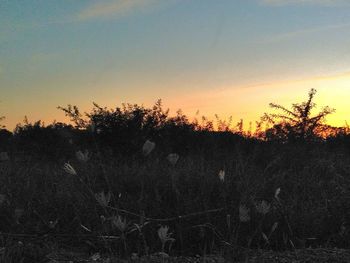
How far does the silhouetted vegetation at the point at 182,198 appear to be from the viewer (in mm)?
4664

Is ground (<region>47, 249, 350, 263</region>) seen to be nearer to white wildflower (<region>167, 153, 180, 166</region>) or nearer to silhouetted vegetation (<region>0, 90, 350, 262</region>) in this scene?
silhouetted vegetation (<region>0, 90, 350, 262</region>)

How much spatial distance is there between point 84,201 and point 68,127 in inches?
317

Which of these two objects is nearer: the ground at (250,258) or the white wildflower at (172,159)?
the ground at (250,258)

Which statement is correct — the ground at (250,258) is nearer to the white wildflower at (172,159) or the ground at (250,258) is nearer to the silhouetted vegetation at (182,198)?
the silhouetted vegetation at (182,198)

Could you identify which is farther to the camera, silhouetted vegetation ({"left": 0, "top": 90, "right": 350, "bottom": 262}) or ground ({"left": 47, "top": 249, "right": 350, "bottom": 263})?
silhouetted vegetation ({"left": 0, "top": 90, "right": 350, "bottom": 262})

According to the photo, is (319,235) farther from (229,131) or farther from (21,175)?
(229,131)

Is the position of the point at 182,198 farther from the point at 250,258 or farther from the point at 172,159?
the point at 250,258

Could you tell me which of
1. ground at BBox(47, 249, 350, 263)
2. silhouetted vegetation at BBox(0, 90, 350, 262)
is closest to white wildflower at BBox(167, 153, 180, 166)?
silhouetted vegetation at BBox(0, 90, 350, 262)

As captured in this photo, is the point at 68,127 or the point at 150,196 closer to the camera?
the point at 150,196

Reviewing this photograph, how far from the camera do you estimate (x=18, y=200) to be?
6141 millimetres

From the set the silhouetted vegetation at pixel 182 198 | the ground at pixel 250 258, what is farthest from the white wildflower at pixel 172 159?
the ground at pixel 250 258

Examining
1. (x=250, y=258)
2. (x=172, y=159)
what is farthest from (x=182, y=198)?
(x=250, y=258)

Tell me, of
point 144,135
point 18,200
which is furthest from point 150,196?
point 144,135

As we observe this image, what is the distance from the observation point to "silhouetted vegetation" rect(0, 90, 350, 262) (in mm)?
4664
